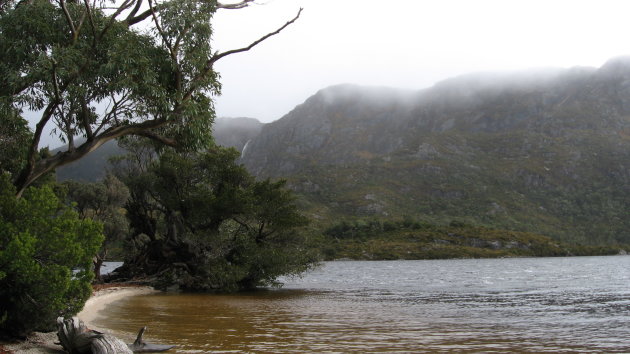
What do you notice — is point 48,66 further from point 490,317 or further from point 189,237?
point 189,237

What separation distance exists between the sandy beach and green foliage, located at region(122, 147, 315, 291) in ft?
Answer: 14.5

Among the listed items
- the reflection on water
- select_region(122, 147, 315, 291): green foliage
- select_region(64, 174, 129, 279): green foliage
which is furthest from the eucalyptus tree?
select_region(64, 174, 129, 279): green foliage

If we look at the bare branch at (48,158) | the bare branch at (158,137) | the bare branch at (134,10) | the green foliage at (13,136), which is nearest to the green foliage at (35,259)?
the bare branch at (48,158)

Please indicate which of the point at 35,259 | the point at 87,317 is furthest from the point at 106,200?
the point at 35,259

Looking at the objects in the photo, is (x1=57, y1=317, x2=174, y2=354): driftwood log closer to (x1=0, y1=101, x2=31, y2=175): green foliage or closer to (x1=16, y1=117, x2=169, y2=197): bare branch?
(x1=16, y1=117, x2=169, y2=197): bare branch

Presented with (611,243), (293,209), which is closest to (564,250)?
(611,243)

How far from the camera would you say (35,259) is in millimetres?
13180

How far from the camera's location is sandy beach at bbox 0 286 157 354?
13.3 metres

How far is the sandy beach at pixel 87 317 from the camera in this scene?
13308 millimetres

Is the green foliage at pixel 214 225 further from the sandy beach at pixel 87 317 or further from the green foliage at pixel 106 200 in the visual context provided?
the sandy beach at pixel 87 317

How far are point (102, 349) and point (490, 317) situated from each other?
64.1 ft

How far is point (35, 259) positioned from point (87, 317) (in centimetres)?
1178

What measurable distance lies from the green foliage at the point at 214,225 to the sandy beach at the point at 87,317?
4427mm

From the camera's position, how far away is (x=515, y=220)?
640 ft
